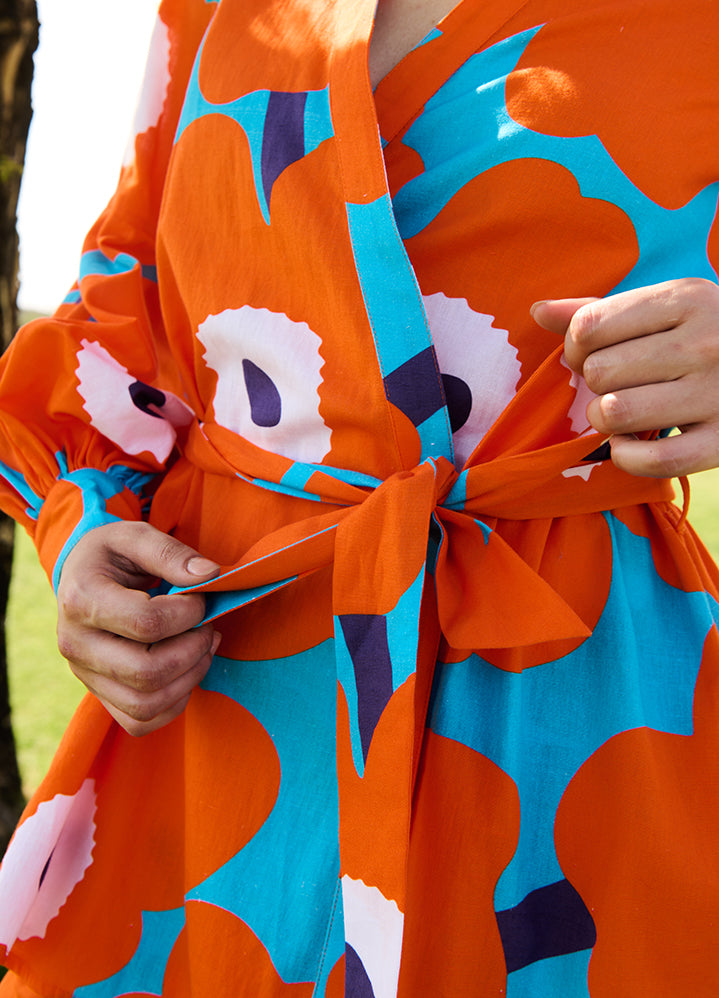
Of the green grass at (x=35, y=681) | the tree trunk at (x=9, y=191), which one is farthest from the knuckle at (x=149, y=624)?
A: the green grass at (x=35, y=681)

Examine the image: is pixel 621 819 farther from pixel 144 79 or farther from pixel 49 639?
pixel 49 639

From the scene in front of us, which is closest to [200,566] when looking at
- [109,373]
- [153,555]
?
[153,555]

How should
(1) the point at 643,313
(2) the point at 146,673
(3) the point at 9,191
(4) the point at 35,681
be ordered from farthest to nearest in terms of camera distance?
(4) the point at 35,681 < (3) the point at 9,191 < (2) the point at 146,673 < (1) the point at 643,313

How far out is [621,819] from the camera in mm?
563

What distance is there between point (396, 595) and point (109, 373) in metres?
0.42

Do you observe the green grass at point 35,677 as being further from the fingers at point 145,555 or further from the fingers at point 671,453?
the fingers at point 671,453

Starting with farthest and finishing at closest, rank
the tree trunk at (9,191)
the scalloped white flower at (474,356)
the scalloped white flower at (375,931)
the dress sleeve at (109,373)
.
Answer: the tree trunk at (9,191) → the dress sleeve at (109,373) → the scalloped white flower at (474,356) → the scalloped white flower at (375,931)

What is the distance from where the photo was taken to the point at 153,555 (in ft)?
2.16

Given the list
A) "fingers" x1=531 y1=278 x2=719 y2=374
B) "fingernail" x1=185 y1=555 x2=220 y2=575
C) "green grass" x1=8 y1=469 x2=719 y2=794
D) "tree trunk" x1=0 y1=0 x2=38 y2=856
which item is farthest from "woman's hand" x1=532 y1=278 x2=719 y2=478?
"green grass" x1=8 y1=469 x2=719 y2=794

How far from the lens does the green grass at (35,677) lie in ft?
7.16

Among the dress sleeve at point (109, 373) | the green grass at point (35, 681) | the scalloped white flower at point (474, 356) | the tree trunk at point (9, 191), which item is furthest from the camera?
the green grass at point (35, 681)

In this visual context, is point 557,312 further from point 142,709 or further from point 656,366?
point 142,709

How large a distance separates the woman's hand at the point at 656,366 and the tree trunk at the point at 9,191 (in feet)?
3.90

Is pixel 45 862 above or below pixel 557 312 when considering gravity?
below
